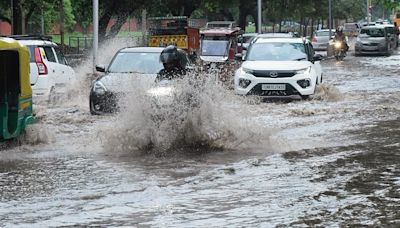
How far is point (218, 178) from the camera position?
903 centimetres

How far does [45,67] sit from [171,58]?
8.04 m

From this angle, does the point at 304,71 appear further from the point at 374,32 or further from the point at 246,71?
the point at 374,32

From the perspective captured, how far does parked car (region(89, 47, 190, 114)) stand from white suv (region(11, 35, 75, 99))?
85.4 inches

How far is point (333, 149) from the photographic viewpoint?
11.3 meters

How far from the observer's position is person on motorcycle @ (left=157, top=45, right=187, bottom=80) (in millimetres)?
11086

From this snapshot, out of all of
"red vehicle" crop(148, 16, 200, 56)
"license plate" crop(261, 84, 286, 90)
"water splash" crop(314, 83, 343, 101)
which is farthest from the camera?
"red vehicle" crop(148, 16, 200, 56)

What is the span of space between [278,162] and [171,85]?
6.38 feet

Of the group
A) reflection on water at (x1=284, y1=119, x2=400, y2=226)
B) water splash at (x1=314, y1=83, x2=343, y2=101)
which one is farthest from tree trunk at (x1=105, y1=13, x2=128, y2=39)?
reflection on water at (x1=284, y1=119, x2=400, y2=226)

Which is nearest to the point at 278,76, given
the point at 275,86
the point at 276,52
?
the point at 275,86

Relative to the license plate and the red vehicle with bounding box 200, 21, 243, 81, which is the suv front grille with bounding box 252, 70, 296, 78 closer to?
the license plate

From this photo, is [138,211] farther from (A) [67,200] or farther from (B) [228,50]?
(B) [228,50]

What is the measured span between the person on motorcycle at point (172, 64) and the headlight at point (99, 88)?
15.6ft

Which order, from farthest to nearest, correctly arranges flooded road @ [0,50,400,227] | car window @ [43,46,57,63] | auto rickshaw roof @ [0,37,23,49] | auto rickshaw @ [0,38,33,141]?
car window @ [43,46,57,63]
auto rickshaw @ [0,38,33,141]
auto rickshaw roof @ [0,37,23,49]
flooded road @ [0,50,400,227]

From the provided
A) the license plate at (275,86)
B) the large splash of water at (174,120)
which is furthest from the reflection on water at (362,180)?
the license plate at (275,86)
